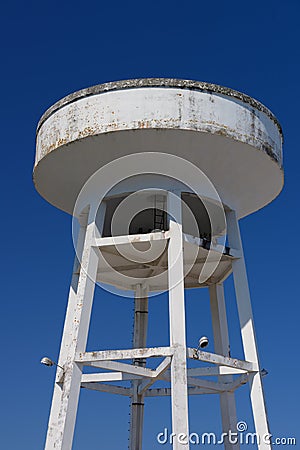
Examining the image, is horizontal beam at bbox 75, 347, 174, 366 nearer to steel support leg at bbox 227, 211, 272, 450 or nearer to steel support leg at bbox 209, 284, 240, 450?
steel support leg at bbox 227, 211, 272, 450

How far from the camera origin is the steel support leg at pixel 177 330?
9.95m

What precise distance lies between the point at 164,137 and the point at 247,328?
376cm

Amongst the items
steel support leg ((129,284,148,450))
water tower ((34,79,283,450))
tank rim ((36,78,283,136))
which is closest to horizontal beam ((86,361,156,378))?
water tower ((34,79,283,450))

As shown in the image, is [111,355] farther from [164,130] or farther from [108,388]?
[164,130]

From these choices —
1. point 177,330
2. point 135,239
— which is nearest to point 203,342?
point 177,330

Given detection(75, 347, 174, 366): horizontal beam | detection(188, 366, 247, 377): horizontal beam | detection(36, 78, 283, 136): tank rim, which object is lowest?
detection(75, 347, 174, 366): horizontal beam

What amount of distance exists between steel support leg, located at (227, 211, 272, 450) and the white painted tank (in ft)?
1.04

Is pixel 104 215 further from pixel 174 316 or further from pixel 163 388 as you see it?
pixel 163 388

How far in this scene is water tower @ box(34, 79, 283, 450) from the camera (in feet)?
34.7

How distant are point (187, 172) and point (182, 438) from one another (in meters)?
4.37

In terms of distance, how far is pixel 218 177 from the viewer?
37.7 ft

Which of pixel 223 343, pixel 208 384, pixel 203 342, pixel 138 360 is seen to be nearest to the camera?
pixel 203 342

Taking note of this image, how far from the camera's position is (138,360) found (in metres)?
13.7

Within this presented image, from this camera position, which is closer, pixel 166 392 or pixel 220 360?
pixel 220 360
